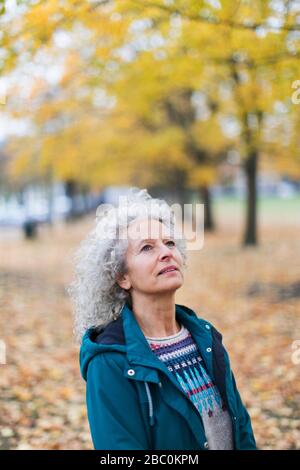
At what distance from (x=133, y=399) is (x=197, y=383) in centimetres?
28

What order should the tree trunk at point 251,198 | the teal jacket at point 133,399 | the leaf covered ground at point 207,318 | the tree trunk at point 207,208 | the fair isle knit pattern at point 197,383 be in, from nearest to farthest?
the teal jacket at point 133,399 → the fair isle knit pattern at point 197,383 → the leaf covered ground at point 207,318 → the tree trunk at point 251,198 → the tree trunk at point 207,208

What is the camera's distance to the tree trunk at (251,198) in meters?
16.0

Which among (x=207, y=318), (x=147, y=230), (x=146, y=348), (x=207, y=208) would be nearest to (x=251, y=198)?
(x=207, y=208)

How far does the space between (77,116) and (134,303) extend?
15.6 m

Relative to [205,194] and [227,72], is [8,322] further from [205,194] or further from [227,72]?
[205,194]

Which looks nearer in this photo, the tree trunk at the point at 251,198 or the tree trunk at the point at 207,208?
the tree trunk at the point at 251,198

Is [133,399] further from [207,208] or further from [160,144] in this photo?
[207,208]

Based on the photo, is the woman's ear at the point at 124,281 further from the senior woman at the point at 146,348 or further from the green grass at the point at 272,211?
the green grass at the point at 272,211

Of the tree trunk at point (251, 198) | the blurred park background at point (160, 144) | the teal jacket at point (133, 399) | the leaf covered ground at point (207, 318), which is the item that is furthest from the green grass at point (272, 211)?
the teal jacket at point (133, 399)

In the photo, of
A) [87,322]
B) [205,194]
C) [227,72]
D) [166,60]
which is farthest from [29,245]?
[87,322]

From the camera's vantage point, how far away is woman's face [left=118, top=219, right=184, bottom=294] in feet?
6.75

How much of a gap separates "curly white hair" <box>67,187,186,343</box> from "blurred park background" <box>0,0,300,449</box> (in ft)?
3.19

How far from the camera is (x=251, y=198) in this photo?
16.3 meters

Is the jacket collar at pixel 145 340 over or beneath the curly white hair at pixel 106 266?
beneath
